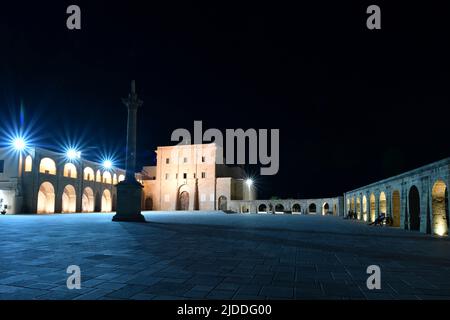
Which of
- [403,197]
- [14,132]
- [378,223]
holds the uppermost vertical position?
[14,132]

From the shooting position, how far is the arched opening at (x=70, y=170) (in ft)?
125

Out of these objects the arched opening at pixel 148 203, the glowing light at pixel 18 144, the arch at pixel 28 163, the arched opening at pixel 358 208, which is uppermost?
the glowing light at pixel 18 144

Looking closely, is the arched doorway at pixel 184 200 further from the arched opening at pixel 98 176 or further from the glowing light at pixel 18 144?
the glowing light at pixel 18 144

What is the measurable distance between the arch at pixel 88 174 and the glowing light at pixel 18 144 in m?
10.3

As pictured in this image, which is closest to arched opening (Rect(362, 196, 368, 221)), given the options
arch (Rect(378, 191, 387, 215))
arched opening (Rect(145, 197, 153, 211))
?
arch (Rect(378, 191, 387, 215))

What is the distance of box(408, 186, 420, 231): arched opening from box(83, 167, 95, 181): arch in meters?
38.0

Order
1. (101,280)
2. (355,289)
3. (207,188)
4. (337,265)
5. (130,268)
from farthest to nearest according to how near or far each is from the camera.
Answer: (207,188) → (337,265) → (130,268) → (101,280) → (355,289)

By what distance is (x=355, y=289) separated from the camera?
174 inches

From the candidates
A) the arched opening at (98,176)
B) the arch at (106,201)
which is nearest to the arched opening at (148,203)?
the arch at (106,201)

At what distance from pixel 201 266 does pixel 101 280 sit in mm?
1914

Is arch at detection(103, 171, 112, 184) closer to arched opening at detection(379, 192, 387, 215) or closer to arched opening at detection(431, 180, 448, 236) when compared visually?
arched opening at detection(379, 192, 387, 215)

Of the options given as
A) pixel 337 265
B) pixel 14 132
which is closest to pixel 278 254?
pixel 337 265

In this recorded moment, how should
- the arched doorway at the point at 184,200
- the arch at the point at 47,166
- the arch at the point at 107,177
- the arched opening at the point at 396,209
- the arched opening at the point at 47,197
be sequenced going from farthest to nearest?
the arched doorway at the point at 184,200 < the arch at the point at 107,177 < the arched opening at the point at 47,197 < the arch at the point at 47,166 < the arched opening at the point at 396,209

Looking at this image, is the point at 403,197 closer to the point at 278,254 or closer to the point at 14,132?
the point at 278,254
